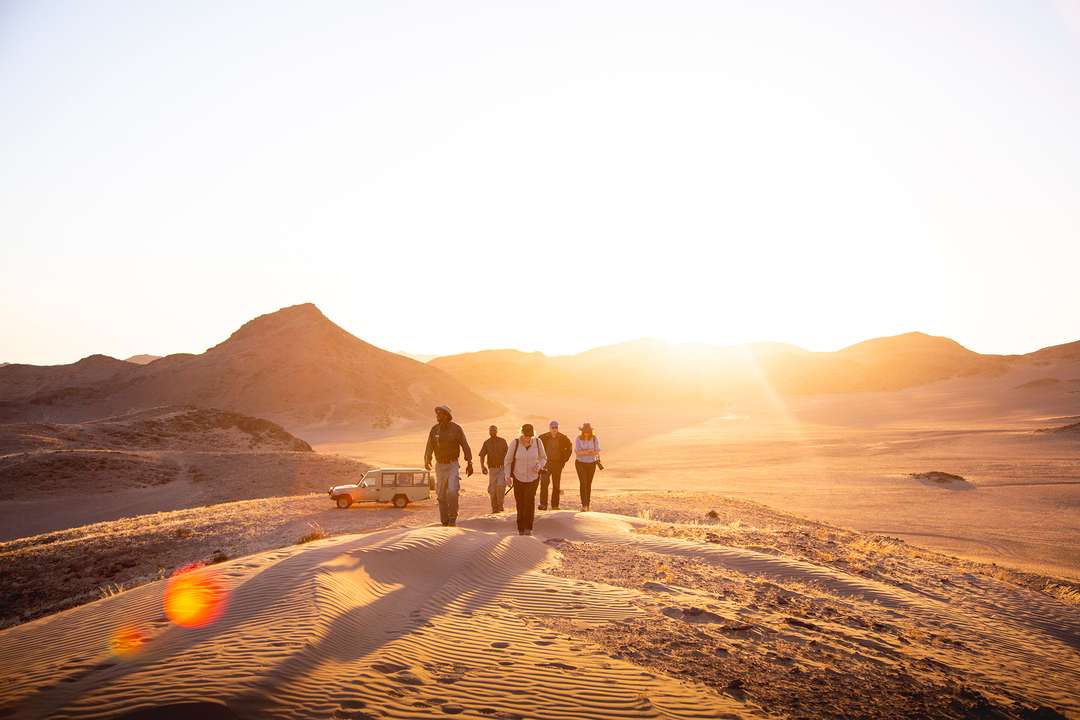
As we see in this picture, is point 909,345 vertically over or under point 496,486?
over

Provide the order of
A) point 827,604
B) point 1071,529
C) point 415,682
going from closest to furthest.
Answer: point 415,682
point 827,604
point 1071,529

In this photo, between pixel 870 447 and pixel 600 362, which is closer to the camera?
pixel 870 447

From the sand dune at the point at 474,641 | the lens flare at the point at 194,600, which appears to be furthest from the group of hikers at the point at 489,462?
the lens flare at the point at 194,600

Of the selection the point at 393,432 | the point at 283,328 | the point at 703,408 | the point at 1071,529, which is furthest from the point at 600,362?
the point at 1071,529

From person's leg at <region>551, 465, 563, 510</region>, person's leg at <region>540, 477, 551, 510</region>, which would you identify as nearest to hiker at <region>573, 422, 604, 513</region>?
person's leg at <region>551, 465, 563, 510</region>

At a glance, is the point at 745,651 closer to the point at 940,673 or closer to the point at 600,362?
the point at 940,673

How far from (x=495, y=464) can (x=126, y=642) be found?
9.65 metres

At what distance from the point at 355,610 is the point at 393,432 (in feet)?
223

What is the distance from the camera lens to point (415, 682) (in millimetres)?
5207

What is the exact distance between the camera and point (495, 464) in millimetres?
14789

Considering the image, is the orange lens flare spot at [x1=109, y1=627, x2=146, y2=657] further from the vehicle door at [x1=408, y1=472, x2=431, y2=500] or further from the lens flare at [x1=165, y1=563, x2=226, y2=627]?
the vehicle door at [x1=408, y1=472, x2=431, y2=500]

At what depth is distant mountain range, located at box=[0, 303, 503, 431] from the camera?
3189 inches

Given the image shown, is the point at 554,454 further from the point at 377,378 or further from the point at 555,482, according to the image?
the point at 377,378

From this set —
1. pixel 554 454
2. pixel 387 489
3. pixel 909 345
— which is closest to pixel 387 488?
pixel 387 489
